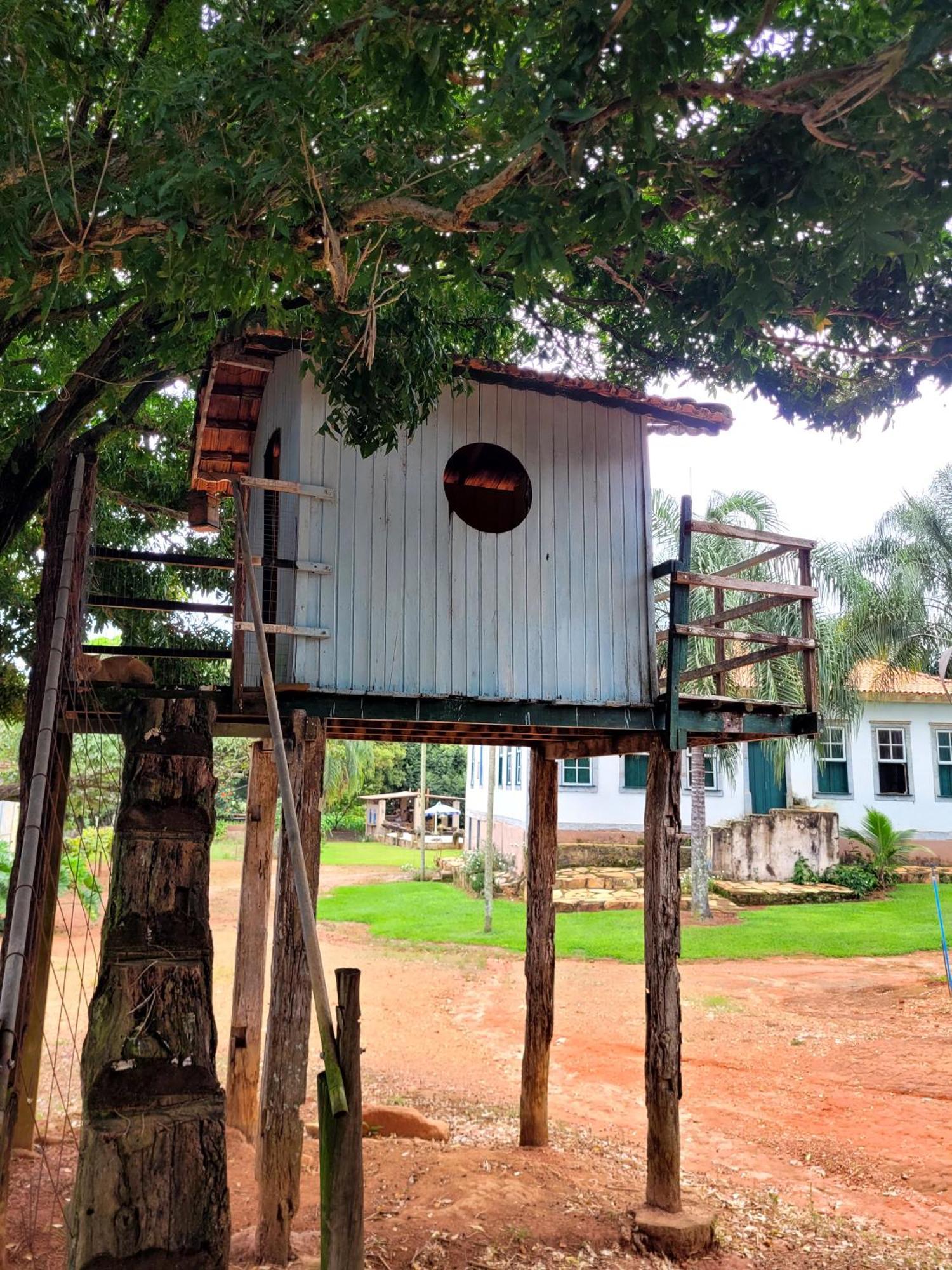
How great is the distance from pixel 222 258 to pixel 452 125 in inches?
75.9

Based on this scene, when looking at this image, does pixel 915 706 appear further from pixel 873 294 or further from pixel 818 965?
pixel 873 294

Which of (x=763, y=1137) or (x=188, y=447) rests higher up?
(x=188, y=447)

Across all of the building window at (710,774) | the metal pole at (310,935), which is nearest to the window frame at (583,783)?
the building window at (710,774)

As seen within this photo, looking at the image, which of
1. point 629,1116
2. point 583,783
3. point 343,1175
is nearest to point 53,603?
point 343,1175

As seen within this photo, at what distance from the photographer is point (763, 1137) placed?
10.4 m

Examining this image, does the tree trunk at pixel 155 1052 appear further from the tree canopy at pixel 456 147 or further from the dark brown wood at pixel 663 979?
the dark brown wood at pixel 663 979

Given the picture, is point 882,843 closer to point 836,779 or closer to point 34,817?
point 836,779

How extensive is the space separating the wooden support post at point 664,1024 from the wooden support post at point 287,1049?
9.35 ft

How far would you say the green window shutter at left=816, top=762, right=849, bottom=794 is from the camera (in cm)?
2706

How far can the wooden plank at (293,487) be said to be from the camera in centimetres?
726

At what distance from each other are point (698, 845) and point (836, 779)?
24.2 feet

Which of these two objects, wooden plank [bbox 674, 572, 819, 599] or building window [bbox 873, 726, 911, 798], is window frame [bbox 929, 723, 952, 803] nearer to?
building window [bbox 873, 726, 911, 798]

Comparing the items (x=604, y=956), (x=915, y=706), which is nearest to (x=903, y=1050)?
(x=604, y=956)

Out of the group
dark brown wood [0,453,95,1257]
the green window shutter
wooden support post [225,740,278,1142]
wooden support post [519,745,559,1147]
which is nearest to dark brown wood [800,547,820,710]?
wooden support post [519,745,559,1147]
